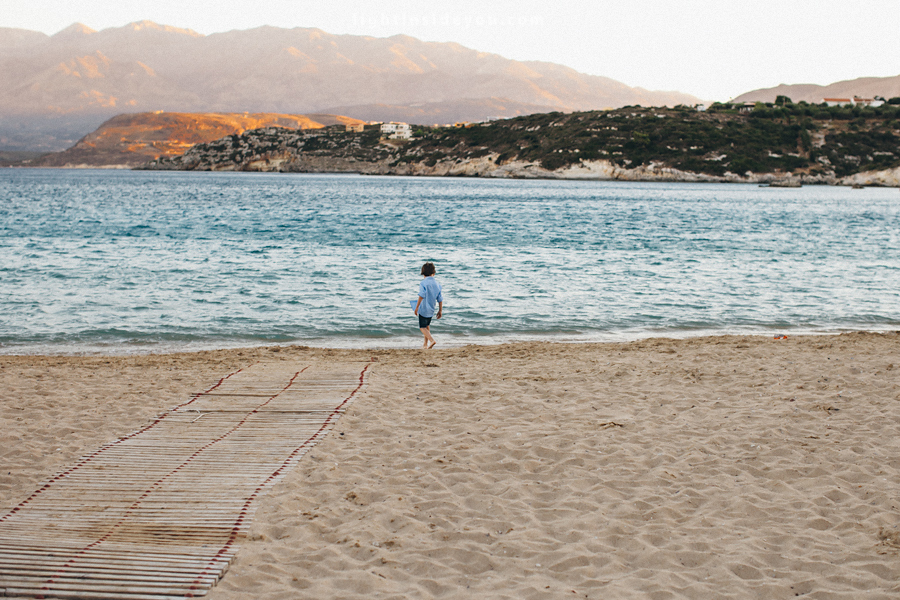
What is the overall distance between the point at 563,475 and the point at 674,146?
397 feet

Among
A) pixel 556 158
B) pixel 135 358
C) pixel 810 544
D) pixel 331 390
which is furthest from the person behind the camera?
pixel 556 158

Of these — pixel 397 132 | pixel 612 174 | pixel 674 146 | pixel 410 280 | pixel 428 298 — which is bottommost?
pixel 410 280

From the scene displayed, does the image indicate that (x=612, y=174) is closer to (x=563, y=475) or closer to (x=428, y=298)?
(x=428, y=298)

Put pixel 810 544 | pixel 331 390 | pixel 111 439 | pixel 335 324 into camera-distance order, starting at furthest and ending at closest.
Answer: pixel 335 324 < pixel 331 390 < pixel 111 439 < pixel 810 544

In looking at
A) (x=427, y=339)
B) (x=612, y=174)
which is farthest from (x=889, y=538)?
(x=612, y=174)

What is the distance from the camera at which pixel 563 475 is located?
5.71 metres

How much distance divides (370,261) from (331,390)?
16061mm

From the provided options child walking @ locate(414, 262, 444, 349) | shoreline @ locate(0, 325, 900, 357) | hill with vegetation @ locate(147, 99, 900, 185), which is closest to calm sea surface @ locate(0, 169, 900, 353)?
shoreline @ locate(0, 325, 900, 357)

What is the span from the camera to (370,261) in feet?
78.5

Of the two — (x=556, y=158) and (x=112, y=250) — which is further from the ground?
(x=556, y=158)

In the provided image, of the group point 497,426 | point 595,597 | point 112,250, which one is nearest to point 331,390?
point 497,426

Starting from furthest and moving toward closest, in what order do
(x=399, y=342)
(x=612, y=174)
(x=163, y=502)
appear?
(x=612, y=174) < (x=399, y=342) < (x=163, y=502)

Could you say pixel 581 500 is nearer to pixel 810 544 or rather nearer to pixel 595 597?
pixel 595 597

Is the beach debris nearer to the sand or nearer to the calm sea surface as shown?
the sand
